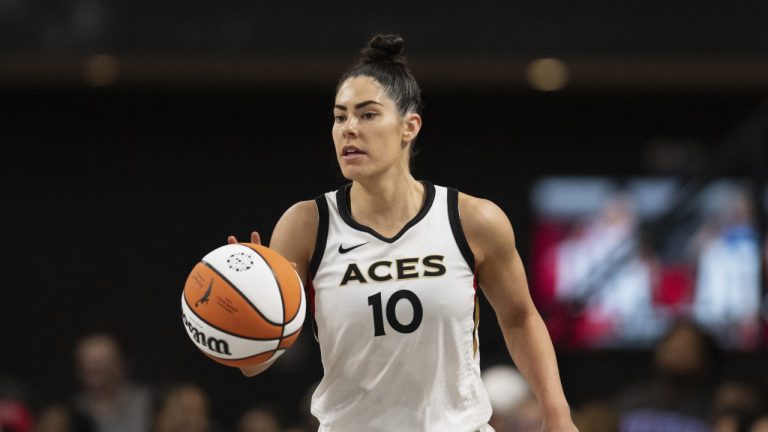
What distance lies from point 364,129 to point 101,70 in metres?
7.30

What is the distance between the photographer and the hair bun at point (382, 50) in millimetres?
4648

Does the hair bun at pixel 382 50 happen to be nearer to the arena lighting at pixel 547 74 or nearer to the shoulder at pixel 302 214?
the shoulder at pixel 302 214

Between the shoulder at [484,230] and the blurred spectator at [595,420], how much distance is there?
3.14 meters

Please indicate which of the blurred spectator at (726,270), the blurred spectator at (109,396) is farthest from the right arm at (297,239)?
the blurred spectator at (726,270)

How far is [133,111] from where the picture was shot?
41.4 ft

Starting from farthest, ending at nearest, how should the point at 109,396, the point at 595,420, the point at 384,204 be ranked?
the point at 109,396
the point at 595,420
the point at 384,204

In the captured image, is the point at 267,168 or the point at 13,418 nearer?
the point at 13,418

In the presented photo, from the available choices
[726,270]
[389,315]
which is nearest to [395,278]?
[389,315]

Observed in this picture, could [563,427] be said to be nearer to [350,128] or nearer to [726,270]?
[350,128]

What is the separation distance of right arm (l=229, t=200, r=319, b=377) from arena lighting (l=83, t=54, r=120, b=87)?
634 cm

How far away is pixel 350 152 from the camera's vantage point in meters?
4.50

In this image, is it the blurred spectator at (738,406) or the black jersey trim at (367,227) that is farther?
the blurred spectator at (738,406)

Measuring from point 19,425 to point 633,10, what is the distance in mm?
5250

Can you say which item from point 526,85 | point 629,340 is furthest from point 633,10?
point 629,340
